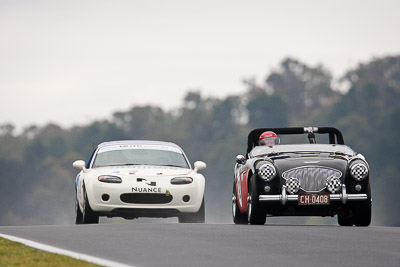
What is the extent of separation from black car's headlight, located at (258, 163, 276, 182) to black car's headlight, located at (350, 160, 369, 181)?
3.59 ft

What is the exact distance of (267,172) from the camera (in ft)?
58.6

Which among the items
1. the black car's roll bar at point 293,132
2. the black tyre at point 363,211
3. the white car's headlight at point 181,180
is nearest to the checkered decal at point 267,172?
the black tyre at point 363,211

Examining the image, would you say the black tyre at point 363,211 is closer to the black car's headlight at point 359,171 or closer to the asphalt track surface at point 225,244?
the black car's headlight at point 359,171

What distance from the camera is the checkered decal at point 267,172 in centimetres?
1786

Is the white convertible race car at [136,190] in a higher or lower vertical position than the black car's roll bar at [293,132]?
lower

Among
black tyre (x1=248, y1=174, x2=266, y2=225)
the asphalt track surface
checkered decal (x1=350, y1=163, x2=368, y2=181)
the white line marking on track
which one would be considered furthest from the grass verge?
checkered decal (x1=350, y1=163, x2=368, y2=181)

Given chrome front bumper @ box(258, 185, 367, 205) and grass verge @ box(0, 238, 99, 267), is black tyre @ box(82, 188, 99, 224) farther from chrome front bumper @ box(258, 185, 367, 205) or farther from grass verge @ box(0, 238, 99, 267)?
grass verge @ box(0, 238, 99, 267)

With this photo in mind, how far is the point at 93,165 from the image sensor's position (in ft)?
68.9

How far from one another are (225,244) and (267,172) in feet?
13.7

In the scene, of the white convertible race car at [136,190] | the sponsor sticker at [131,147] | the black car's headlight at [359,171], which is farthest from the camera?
the sponsor sticker at [131,147]

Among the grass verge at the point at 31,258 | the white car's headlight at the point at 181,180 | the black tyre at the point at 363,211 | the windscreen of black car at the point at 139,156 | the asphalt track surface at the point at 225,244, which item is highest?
the windscreen of black car at the point at 139,156

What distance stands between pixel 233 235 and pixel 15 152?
455 feet

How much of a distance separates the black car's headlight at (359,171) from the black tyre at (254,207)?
1.36 m

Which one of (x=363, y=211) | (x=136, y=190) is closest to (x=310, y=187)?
(x=363, y=211)
